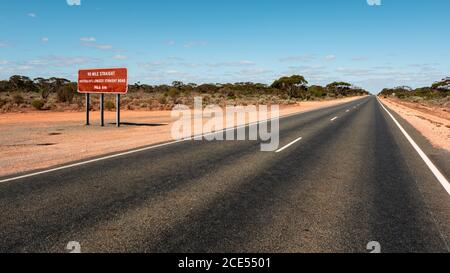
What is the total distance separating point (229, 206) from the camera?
5.51 m

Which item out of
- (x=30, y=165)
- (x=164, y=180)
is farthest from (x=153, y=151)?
(x=164, y=180)

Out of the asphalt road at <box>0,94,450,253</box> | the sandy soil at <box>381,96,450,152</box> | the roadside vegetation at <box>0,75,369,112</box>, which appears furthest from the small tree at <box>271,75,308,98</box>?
the asphalt road at <box>0,94,450,253</box>

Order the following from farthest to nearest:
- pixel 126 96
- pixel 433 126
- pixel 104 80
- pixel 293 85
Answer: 1. pixel 293 85
2. pixel 126 96
3. pixel 433 126
4. pixel 104 80

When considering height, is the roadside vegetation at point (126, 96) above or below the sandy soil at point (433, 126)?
above

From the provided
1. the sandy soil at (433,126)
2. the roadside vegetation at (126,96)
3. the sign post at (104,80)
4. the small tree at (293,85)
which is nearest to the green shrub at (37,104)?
the roadside vegetation at (126,96)

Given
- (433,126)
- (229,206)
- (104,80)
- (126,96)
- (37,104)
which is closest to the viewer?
(229,206)

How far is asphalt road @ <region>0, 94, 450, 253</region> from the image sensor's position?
4.21 metres

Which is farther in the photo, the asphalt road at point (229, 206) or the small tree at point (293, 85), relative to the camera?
the small tree at point (293, 85)

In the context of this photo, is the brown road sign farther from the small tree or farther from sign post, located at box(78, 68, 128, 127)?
the small tree

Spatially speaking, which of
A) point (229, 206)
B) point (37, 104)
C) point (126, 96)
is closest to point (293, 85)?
point (126, 96)

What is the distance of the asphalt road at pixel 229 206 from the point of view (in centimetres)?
421

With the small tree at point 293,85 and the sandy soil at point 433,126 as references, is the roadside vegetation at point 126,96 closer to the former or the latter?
the small tree at point 293,85

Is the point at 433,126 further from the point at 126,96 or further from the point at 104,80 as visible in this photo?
the point at 126,96
